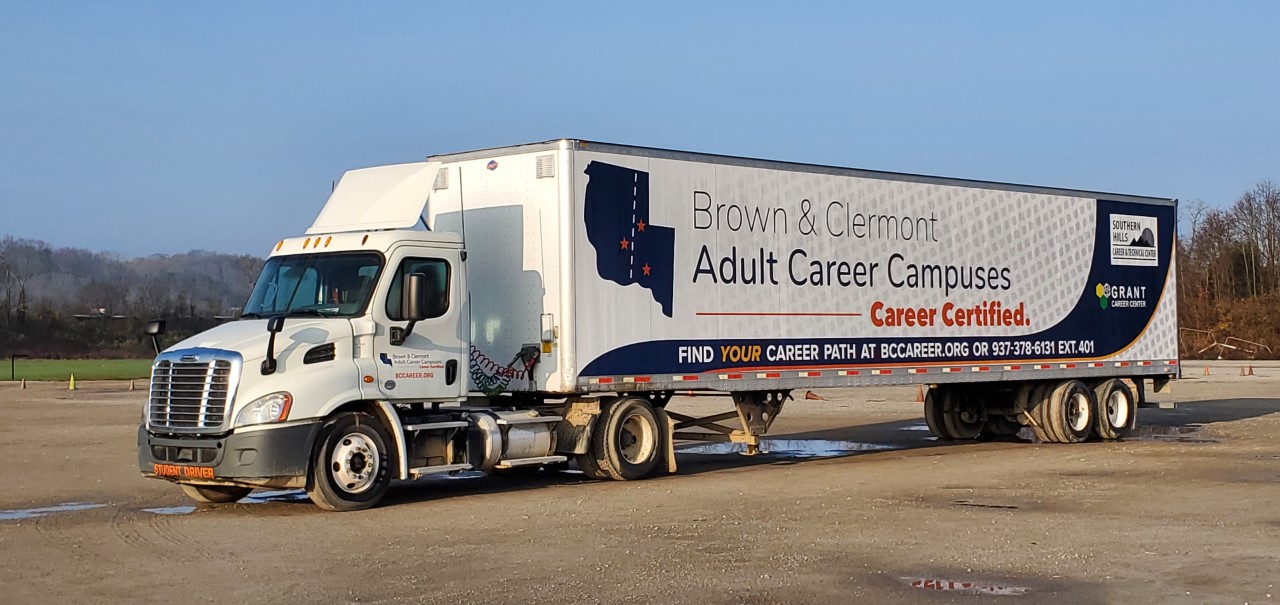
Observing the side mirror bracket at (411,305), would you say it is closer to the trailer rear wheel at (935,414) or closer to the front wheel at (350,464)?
the front wheel at (350,464)

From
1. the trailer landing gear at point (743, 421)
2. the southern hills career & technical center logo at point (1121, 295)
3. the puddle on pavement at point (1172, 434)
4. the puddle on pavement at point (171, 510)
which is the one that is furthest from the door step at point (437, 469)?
the puddle on pavement at point (1172, 434)

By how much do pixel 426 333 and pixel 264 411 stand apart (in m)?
2.06

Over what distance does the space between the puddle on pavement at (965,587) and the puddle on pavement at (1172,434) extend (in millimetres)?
→ 14478

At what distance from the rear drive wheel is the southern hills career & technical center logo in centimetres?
1417

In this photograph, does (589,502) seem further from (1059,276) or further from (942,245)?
(1059,276)

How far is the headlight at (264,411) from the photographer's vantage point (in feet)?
44.9

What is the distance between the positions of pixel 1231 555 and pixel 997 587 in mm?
2518

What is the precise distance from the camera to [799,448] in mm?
22625

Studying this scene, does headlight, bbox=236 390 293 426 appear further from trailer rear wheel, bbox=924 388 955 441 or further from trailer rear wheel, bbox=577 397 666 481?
trailer rear wheel, bbox=924 388 955 441

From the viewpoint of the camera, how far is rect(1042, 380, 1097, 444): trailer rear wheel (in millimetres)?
22297

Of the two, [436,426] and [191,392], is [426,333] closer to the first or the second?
[436,426]

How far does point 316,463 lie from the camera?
14.0 meters

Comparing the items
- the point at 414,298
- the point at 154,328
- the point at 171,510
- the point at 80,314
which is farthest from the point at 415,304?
the point at 80,314

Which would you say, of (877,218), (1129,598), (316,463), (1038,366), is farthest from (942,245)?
(1129,598)
